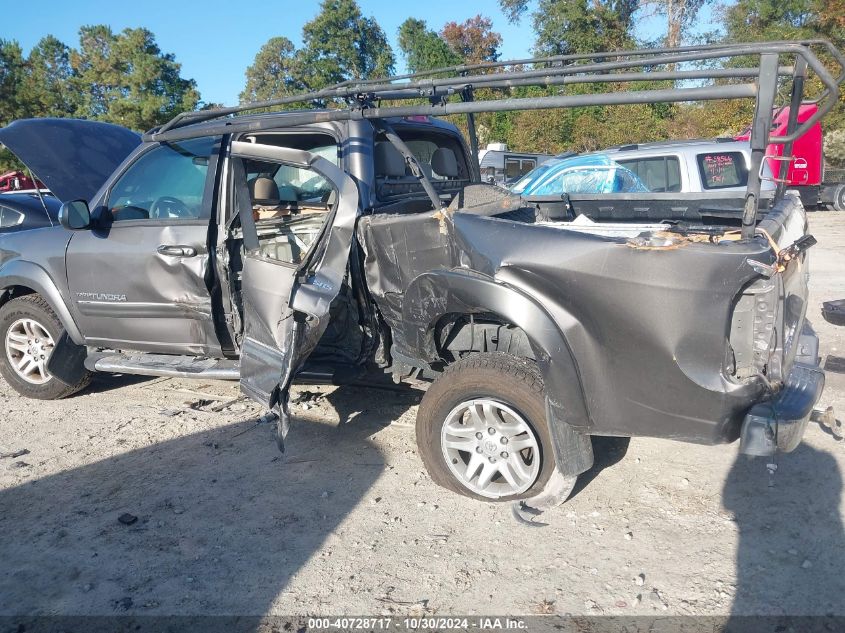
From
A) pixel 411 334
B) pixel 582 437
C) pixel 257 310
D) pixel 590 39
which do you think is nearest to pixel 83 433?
pixel 257 310

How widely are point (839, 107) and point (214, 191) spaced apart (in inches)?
937

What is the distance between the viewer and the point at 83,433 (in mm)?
4750

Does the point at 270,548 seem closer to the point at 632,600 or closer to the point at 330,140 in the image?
the point at 632,600

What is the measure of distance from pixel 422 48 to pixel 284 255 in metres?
35.8

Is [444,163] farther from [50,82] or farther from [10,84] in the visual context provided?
[50,82]

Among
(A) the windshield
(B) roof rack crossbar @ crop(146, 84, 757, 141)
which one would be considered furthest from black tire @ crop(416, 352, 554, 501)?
(A) the windshield

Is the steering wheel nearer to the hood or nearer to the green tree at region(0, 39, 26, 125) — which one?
the hood

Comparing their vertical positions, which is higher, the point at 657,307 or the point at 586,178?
the point at 586,178

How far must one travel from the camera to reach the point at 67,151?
5484 millimetres

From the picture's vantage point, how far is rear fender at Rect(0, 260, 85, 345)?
16.6 ft

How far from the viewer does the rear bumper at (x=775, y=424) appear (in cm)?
269

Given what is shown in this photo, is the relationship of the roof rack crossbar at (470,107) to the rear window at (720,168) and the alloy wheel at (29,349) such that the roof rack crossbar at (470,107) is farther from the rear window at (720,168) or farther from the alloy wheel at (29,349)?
the rear window at (720,168)

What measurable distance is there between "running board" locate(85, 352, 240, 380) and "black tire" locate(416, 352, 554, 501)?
143cm

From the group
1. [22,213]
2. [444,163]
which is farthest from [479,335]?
[22,213]
